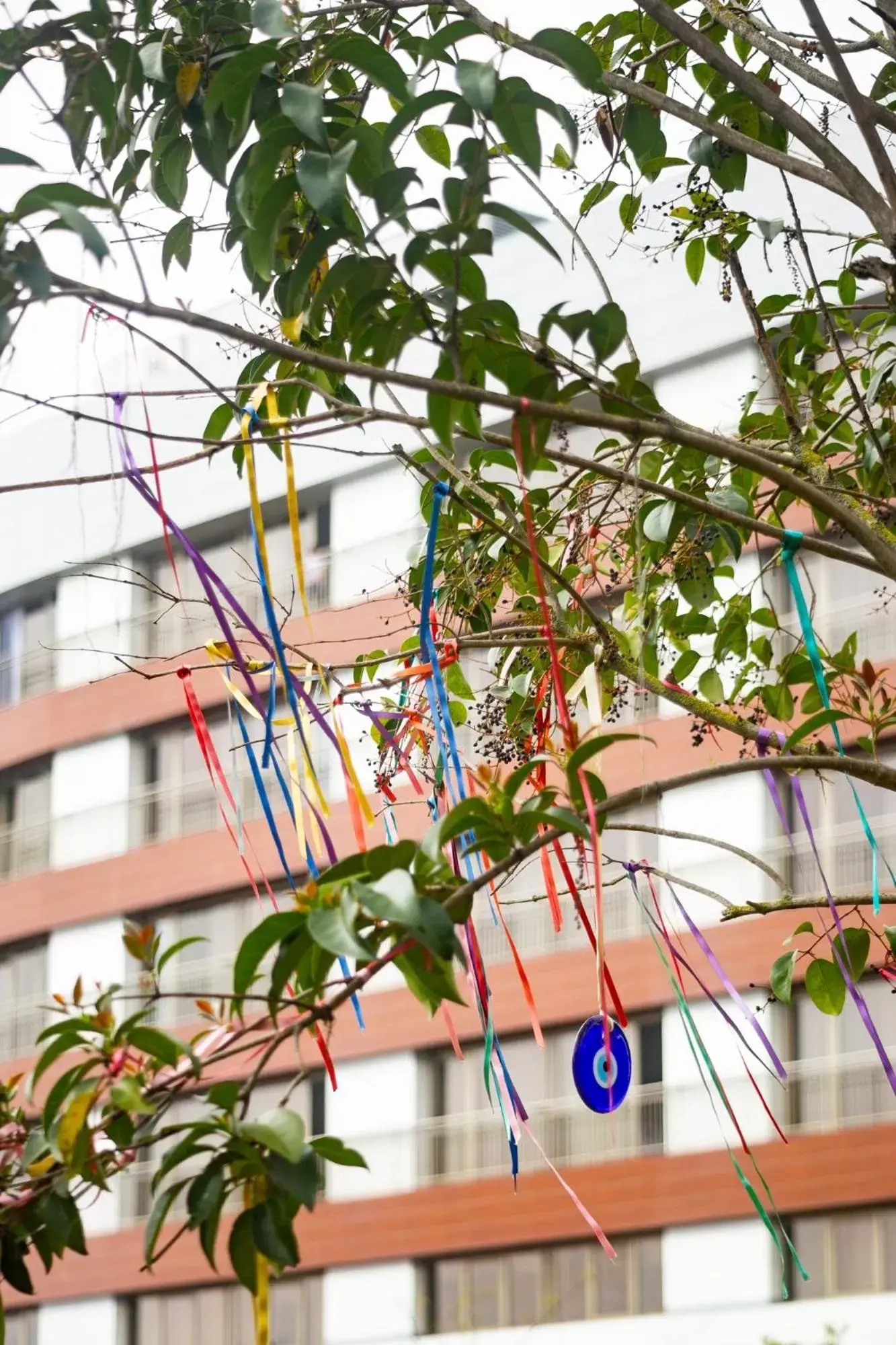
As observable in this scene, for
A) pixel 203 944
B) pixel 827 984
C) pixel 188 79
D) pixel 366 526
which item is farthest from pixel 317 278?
pixel 203 944

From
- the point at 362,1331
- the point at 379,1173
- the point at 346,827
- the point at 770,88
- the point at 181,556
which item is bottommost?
the point at 362,1331

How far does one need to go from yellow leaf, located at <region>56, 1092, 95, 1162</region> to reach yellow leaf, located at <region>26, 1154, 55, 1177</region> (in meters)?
0.08

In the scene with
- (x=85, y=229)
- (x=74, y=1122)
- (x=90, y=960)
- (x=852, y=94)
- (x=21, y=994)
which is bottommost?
(x=74, y=1122)

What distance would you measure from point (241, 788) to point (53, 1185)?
1115cm

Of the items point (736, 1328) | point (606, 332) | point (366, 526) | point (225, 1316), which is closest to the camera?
point (606, 332)

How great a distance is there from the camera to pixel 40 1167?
1.18 metres

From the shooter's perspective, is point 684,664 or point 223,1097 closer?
point 223,1097

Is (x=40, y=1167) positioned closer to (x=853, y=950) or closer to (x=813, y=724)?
(x=813, y=724)

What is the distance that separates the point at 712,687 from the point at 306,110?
105 centimetres

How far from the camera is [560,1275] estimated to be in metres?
9.84

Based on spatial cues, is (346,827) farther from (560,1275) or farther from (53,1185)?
(53,1185)

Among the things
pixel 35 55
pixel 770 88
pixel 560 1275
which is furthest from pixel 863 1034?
pixel 35 55

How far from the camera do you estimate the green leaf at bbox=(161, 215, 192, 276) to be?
76.2 inches

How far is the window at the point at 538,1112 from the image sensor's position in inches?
379
